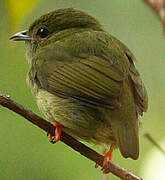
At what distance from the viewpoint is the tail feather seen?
3592 millimetres

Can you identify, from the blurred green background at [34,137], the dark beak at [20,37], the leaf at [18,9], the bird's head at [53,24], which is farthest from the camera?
the blurred green background at [34,137]

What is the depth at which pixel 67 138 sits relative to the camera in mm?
4141

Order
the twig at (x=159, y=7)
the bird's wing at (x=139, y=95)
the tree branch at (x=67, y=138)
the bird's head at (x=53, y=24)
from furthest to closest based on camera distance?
the bird's head at (x=53, y=24)
the bird's wing at (x=139, y=95)
the tree branch at (x=67, y=138)
the twig at (x=159, y=7)

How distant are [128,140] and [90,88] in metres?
0.45

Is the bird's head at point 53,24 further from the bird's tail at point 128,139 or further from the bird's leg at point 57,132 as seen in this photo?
the bird's tail at point 128,139

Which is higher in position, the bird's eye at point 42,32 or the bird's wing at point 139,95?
the bird's eye at point 42,32

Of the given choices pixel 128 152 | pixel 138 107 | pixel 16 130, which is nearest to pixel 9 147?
pixel 16 130

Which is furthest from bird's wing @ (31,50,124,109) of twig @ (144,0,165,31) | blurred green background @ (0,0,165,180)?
twig @ (144,0,165,31)

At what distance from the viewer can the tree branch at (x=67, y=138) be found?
3570 mm

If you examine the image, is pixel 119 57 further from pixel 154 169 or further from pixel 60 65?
pixel 154 169

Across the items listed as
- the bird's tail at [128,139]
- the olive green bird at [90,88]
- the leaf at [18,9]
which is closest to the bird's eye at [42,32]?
the olive green bird at [90,88]

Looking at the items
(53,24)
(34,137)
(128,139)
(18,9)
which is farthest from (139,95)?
(34,137)

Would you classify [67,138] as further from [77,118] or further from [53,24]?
[53,24]

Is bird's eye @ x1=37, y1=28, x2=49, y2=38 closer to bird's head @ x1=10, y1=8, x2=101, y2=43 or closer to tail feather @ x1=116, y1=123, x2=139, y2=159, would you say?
bird's head @ x1=10, y1=8, x2=101, y2=43
